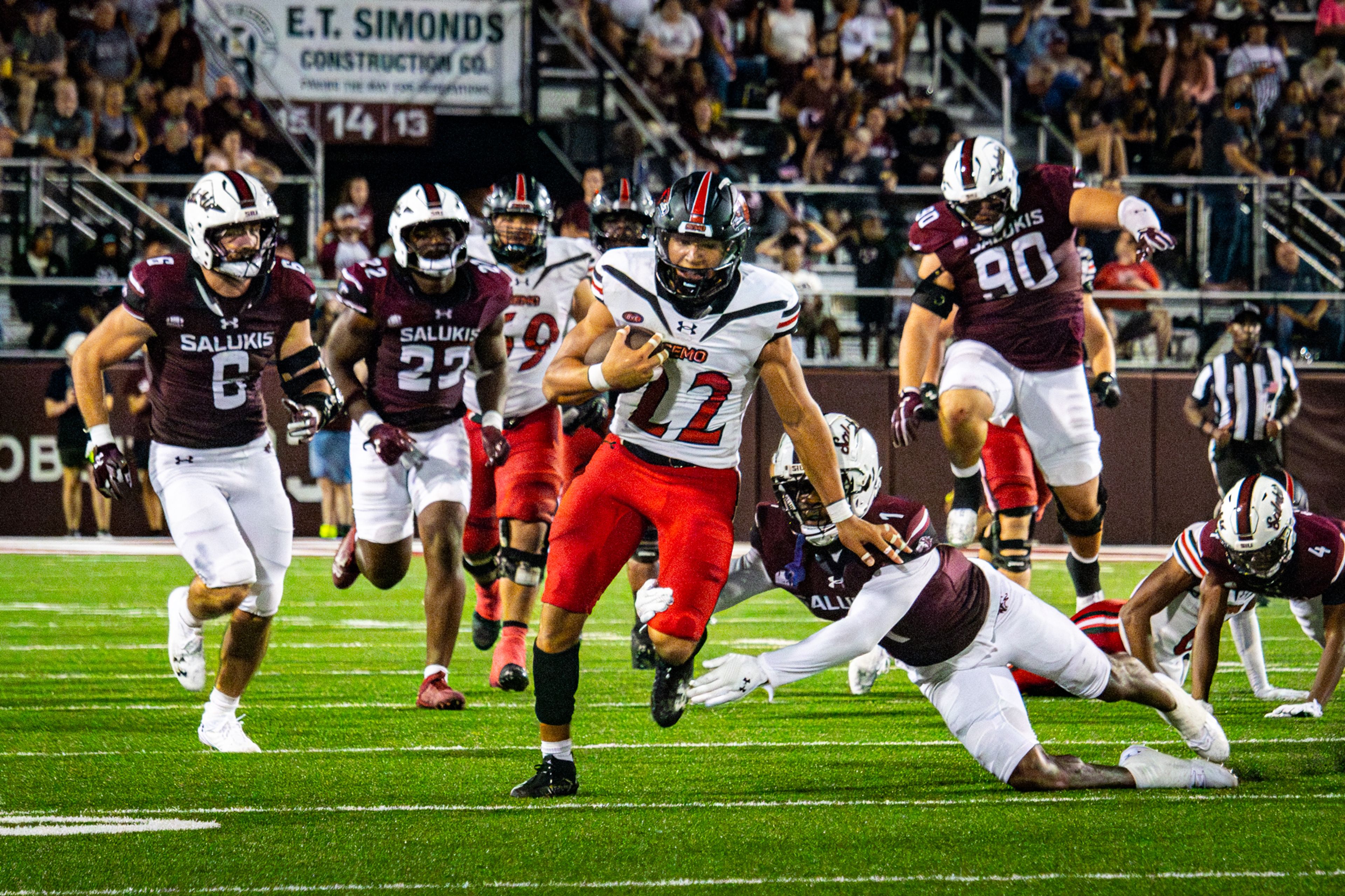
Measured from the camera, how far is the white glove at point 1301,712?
247 inches

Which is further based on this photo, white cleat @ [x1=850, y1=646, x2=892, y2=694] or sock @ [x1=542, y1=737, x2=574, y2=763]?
white cleat @ [x1=850, y1=646, x2=892, y2=694]

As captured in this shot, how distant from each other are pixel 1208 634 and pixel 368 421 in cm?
314

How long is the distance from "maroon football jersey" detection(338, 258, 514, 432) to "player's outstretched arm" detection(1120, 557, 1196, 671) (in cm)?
267

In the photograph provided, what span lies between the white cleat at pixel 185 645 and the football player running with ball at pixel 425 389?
0.86 metres

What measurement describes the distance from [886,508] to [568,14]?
12249 mm

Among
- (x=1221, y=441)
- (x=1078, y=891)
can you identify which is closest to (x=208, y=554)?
(x=1078, y=891)

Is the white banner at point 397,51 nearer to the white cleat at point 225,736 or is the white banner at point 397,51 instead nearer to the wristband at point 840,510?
the white cleat at point 225,736

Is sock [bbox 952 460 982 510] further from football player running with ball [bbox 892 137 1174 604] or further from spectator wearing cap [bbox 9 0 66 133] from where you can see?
spectator wearing cap [bbox 9 0 66 133]

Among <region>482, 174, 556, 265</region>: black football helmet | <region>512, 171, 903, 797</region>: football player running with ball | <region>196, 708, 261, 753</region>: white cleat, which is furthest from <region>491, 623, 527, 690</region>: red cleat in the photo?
<region>512, 171, 903, 797</region>: football player running with ball

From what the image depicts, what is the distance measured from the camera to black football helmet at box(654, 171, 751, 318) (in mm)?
4680

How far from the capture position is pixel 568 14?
16391 millimetres

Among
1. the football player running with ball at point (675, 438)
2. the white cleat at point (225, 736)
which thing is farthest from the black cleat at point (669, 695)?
the white cleat at point (225, 736)

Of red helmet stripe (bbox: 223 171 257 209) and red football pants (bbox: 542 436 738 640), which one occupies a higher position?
red helmet stripe (bbox: 223 171 257 209)

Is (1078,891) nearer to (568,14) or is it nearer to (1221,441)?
(1221,441)
